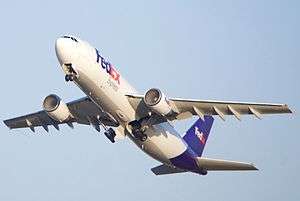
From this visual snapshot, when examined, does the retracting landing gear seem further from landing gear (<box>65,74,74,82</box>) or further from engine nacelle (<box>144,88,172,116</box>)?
engine nacelle (<box>144,88,172,116</box>)

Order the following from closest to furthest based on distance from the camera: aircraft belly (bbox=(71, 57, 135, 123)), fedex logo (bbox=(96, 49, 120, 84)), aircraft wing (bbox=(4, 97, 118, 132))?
aircraft belly (bbox=(71, 57, 135, 123)) → fedex logo (bbox=(96, 49, 120, 84)) → aircraft wing (bbox=(4, 97, 118, 132))

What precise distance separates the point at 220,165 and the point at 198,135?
593 centimetres

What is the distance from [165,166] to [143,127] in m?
6.45

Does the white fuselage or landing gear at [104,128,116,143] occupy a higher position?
the white fuselage

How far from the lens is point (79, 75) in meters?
41.5

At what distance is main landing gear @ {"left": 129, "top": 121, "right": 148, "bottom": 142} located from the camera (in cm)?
4428

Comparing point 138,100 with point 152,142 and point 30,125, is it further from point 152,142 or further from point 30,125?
point 30,125

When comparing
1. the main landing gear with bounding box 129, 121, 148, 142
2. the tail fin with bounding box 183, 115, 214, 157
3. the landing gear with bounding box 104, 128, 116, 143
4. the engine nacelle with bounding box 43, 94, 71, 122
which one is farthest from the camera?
the tail fin with bounding box 183, 115, 214, 157

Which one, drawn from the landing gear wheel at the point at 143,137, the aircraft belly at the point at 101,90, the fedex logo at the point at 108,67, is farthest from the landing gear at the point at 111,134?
the fedex logo at the point at 108,67

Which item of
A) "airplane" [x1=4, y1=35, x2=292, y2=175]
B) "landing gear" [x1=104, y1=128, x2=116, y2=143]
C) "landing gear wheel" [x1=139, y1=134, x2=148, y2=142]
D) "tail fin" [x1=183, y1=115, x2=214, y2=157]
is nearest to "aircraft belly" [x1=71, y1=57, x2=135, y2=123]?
"airplane" [x1=4, y1=35, x2=292, y2=175]

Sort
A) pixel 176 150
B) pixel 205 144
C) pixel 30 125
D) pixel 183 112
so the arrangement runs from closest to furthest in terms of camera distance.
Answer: pixel 183 112 < pixel 176 150 < pixel 30 125 < pixel 205 144

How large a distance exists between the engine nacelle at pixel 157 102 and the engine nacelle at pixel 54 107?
20.6 feet

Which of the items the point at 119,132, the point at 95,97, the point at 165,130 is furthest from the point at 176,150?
the point at 95,97

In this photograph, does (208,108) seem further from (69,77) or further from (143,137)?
(69,77)
